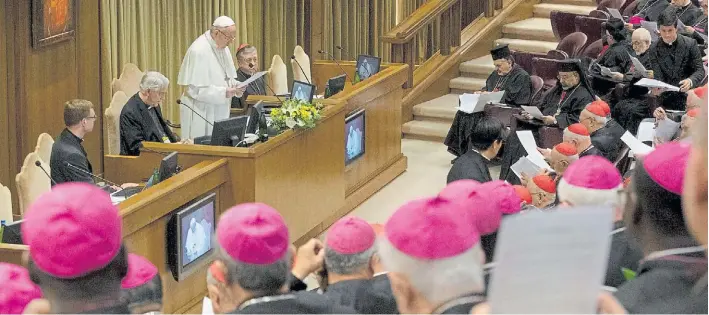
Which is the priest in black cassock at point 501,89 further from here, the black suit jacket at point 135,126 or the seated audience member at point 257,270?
the seated audience member at point 257,270

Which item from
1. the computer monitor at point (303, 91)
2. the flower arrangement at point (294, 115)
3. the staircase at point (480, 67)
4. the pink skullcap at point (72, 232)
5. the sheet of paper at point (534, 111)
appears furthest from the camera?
the staircase at point (480, 67)

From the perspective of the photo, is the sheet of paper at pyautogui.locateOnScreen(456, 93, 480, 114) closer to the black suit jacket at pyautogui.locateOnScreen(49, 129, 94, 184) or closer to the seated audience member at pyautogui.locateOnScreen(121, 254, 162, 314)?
the black suit jacket at pyautogui.locateOnScreen(49, 129, 94, 184)

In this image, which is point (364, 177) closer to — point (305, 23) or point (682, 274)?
point (305, 23)

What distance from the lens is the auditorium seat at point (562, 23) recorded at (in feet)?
43.6

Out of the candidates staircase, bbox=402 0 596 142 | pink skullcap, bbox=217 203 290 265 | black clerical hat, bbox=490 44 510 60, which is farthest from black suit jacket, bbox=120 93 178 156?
pink skullcap, bbox=217 203 290 265

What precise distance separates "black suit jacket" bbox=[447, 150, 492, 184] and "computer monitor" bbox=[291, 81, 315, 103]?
2204 mm

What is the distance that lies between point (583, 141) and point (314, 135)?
199cm

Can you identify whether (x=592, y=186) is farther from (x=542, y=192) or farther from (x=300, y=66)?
(x=300, y=66)

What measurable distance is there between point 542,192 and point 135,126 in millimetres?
3151

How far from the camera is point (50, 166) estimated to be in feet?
24.5

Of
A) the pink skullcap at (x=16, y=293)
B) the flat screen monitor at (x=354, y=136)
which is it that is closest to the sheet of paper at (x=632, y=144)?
the flat screen monitor at (x=354, y=136)

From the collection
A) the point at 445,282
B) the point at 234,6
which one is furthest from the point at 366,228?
the point at 234,6

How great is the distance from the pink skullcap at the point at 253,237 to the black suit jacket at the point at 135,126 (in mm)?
5664

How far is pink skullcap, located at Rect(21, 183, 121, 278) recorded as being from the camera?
7.95 feet
